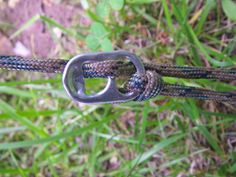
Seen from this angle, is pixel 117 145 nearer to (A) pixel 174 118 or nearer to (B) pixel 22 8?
(A) pixel 174 118

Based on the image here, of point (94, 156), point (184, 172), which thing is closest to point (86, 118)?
point (94, 156)

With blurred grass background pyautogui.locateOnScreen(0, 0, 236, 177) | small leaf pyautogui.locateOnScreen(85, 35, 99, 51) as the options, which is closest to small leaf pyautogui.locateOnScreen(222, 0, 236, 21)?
blurred grass background pyautogui.locateOnScreen(0, 0, 236, 177)

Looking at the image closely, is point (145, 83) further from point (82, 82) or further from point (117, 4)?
point (117, 4)

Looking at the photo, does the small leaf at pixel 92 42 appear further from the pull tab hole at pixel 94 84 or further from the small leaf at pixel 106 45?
the pull tab hole at pixel 94 84

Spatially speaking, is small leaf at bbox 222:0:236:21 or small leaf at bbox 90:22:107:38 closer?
small leaf at bbox 222:0:236:21

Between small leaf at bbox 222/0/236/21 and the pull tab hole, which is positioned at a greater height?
small leaf at bbox 222/0/236/21

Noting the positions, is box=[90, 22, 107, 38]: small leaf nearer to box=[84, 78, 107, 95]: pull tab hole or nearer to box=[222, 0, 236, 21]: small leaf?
box=[84, 78, 107, 95]: pull tab hole

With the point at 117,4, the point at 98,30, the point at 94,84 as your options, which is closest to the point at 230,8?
the point at 117,4
